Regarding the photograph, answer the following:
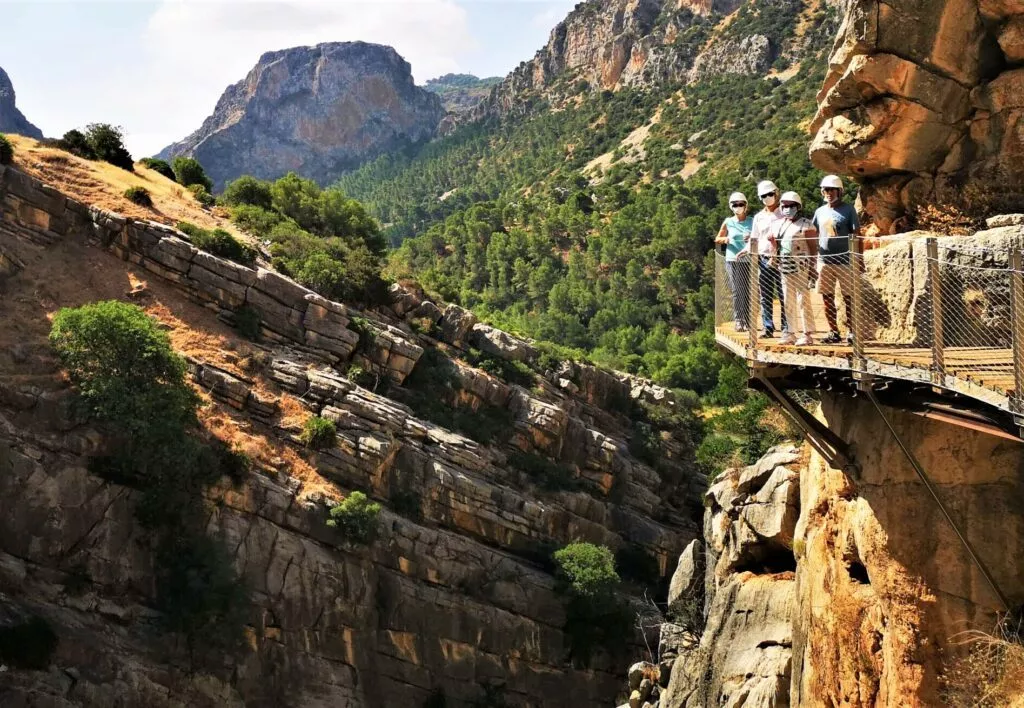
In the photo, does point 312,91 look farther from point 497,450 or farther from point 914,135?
point 914,135

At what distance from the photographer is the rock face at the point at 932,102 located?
1127 cm

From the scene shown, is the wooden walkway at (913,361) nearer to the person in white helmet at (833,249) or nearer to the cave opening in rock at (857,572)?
the person in white helmet at (833,249)

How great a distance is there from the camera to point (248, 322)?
30578 mm

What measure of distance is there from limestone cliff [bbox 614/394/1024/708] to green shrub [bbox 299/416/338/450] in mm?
16857

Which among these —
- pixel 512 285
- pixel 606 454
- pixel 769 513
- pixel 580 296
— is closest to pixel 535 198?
pixel 512 285

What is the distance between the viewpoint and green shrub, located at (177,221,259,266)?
32000 mm

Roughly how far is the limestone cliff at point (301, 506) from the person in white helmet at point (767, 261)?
18.2 meters

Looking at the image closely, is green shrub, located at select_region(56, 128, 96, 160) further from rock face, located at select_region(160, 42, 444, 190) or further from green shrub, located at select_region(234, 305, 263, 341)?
rock face, located at select_region(160, 42, 444, 190)

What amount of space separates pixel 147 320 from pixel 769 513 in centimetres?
1932

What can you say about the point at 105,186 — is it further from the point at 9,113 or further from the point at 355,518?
the point at 9,113

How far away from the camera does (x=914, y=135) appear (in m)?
12.1

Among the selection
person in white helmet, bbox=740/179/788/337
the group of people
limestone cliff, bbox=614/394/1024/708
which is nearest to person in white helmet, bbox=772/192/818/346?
the group of people

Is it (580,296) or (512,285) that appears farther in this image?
(512,285)

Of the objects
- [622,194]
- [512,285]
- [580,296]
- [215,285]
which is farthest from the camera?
[622,194]
